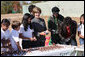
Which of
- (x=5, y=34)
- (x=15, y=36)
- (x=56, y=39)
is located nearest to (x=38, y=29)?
(x=56, y=39)

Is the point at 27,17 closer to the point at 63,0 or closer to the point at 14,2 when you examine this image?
the point at 63,0

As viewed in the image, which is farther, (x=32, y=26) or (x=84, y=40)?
(x=84, y=40)

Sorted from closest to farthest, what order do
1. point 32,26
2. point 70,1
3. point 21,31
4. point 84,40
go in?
point 21,31, point 32,26, point 84,40, point 70,1

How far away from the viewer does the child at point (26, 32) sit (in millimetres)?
→ 5055

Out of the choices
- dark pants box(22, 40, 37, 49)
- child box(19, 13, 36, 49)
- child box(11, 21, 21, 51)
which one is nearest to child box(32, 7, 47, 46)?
dark pants box(22, 40, 37, 49)

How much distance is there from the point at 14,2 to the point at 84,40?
50.8m

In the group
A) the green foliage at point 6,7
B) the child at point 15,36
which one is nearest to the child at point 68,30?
the child at point 15,36

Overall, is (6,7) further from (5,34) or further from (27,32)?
(5,34)

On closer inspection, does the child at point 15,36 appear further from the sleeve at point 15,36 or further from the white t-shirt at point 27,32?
the white t-shirt at point 27,32

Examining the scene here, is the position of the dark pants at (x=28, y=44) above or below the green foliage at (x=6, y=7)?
above

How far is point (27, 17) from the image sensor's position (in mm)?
5062

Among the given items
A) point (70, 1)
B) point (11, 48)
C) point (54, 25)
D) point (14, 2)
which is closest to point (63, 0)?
point (70, 1)

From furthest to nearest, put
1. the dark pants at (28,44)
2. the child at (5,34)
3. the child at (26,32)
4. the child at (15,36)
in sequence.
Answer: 1. the dark pants at (28,44)
2. the child at (26,32)
3. the child at (15,36)
4. the child at (5,34)

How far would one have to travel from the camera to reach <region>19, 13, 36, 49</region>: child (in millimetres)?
5055
